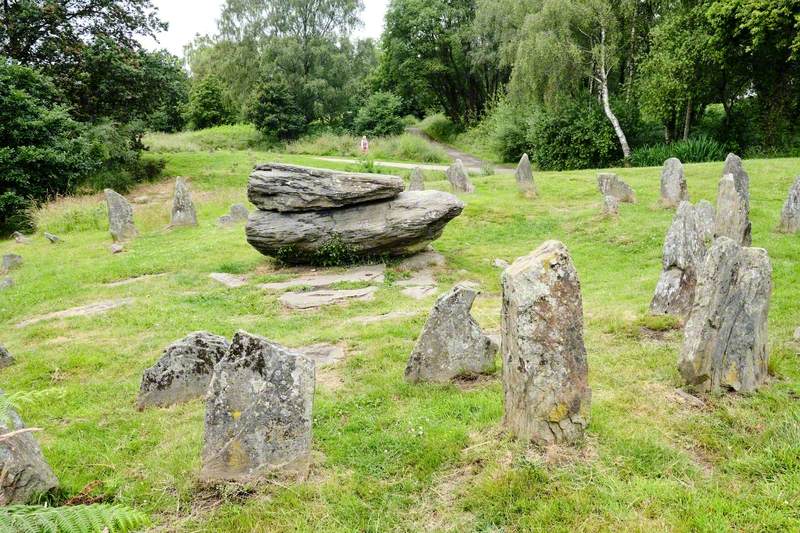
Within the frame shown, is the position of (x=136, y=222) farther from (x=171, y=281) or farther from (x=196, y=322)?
(x=196, y=322)

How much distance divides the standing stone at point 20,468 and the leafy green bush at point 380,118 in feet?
145

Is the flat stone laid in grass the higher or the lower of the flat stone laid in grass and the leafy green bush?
the lower

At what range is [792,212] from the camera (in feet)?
45.5

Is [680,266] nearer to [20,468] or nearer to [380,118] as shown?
[20,468]

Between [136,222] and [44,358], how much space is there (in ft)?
48.6

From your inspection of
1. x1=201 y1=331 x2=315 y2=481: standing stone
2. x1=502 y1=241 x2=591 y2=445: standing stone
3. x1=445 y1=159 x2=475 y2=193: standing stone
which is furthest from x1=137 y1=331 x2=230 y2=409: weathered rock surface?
x1=445 y1=159 x2=475 y2=193: standing stone

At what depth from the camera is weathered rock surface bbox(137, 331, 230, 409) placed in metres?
6.84

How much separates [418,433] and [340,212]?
9.25m

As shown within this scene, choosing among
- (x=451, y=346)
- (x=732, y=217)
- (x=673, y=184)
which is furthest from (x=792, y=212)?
(x=451, y=346)

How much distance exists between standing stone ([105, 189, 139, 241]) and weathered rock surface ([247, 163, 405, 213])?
822 centimetres

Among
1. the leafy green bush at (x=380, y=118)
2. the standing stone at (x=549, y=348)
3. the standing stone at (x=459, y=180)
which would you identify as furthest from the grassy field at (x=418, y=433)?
the leafy green bush at (x=380, y=118)

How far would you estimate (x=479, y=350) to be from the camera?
706 centimetres

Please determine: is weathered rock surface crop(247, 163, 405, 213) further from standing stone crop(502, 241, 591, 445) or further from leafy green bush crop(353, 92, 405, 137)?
leafy green bush crop(353, 92, 405, 137)

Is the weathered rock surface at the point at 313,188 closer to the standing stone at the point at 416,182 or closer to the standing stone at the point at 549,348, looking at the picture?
the standing stone at the point at 416,182
